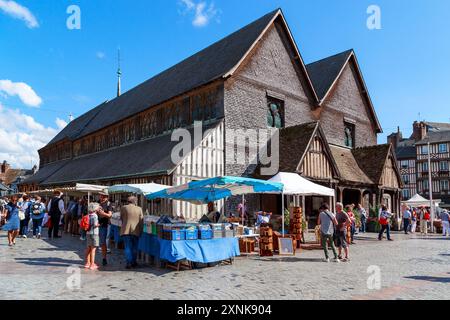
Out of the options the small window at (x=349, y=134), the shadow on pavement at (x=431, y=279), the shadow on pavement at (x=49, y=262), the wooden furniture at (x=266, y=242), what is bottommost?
the shadow on pavement at (x=431, y=279)

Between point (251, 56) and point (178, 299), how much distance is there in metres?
15.2

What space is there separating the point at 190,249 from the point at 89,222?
8.01 feet

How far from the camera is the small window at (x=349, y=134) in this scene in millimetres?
25875

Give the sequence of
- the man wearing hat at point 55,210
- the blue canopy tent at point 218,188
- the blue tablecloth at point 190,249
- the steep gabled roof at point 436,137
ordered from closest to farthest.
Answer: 1. the blue tablecloth at point 190,249
2. the blue canopy tent at point 218,188
3. the man wearing hat at point 55,210
4. the steep gabled roof at point 436,137

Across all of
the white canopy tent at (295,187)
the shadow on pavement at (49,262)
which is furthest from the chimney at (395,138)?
the shadow on pavement at (49,262)

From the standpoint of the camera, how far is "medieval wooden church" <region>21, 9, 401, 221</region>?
57.5 feet

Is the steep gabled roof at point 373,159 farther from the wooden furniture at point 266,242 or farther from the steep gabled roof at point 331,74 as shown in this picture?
the wooden furniture at point 266,242

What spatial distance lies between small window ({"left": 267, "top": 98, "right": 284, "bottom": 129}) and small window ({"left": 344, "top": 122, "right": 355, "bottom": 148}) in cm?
705

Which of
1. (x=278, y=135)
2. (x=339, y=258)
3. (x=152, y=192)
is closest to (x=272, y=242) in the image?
(x=339, y=258)

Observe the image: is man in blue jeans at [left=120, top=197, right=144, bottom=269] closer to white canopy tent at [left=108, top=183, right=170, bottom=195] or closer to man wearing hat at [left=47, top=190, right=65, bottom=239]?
white canopy tent at [left=108, top=183, right=170, bottom=195]

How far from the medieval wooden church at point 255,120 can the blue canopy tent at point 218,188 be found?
9.78 feet

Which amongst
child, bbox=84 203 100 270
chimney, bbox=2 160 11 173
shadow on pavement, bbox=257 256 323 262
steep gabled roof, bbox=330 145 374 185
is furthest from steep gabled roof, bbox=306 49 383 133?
chimney, bbox=2 160 11 173

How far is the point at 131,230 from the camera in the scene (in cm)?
910

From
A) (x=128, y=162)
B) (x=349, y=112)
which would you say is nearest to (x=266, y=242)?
(x=128, y=162)
